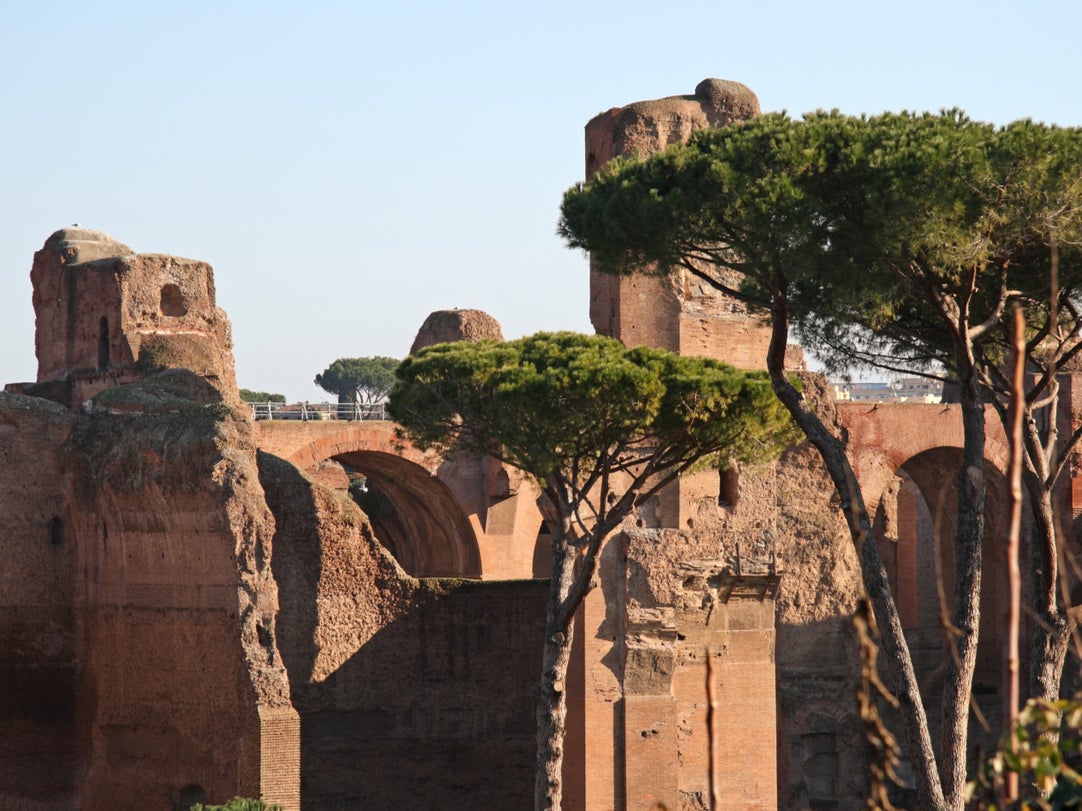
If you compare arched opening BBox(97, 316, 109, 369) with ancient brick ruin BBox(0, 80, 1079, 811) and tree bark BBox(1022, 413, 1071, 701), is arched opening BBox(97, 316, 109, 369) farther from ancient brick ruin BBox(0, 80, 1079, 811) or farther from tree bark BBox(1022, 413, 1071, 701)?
tree bark BBox(1022, 413, 1071, 701)

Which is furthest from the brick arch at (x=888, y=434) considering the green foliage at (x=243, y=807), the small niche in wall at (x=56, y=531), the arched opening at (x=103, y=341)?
the arched opening at (x=103, y=341)

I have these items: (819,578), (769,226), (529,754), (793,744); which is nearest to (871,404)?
(819,578)

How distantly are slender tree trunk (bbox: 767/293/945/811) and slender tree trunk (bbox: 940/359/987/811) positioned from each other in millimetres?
108

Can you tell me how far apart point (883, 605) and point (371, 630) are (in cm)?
445

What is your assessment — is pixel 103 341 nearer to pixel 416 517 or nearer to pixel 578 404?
pixel 416 517

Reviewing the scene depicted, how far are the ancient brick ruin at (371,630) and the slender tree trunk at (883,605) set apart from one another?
9.46 ft

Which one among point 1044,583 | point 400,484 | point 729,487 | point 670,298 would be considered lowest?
point 1044,583

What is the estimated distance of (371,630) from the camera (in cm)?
1240

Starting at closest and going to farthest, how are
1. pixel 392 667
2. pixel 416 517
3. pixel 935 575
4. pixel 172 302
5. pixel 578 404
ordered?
pixel 578 404 → pixel 392 667 → pixel 935 575 → pixel 172 302 → pixel 416 517

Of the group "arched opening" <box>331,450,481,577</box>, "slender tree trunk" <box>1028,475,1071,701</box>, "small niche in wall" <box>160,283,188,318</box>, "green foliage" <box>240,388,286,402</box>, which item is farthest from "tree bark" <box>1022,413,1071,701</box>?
"green foliage" <box>240,388,286,402</box>

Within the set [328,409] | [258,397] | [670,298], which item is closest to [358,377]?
[258,397]

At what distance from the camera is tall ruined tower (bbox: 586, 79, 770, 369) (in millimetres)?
12828

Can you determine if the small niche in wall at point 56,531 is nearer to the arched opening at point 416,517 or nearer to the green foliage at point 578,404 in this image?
the green foliage at point 578,404

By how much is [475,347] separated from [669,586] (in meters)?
2.64
